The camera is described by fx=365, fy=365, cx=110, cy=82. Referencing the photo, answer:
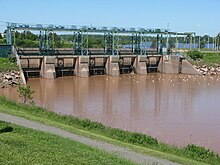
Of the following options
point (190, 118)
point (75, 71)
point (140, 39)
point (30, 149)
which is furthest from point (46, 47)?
point (30, 149)

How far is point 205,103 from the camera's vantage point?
92.6 feet

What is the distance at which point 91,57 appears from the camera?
4338 cm

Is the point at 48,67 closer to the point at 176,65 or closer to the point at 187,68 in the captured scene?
the point at 176,65

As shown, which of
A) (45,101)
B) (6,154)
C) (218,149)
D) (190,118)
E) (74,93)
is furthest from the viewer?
(74,93)

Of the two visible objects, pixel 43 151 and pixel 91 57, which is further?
pixel 91 57

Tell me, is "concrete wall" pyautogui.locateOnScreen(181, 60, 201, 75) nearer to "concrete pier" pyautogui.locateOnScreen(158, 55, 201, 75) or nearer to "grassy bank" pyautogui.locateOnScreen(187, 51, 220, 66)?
"concrete pier" pyautogui.locateOnScreen(158, 55, 201, 75)

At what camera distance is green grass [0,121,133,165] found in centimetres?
724

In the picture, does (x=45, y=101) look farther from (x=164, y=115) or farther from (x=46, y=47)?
(x=46, y=47)

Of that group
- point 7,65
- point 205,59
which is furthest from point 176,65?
point 7,65

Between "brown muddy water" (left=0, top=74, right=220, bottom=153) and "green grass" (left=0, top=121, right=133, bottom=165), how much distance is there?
790 centimetres

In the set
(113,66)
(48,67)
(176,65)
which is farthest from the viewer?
(176,65)

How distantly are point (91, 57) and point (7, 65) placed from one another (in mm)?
10980

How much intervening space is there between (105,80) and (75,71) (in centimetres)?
405

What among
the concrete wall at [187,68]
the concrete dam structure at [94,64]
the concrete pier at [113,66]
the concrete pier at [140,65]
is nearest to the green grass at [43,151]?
the concrete dam structure at [94,64]
